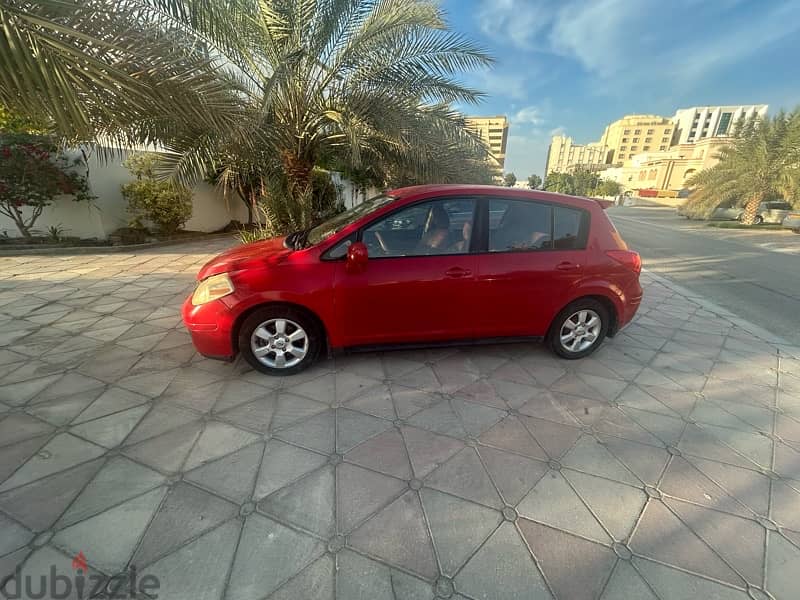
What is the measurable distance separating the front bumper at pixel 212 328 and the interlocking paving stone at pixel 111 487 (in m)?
0.96

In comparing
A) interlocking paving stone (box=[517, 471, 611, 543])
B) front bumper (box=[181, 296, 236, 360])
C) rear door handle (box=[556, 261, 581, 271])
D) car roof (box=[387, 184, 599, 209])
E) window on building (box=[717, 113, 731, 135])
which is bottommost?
interlocking paving stone (box=[517, 471, 611, 543])

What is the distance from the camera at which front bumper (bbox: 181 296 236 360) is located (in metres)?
2.76

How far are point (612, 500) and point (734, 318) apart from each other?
4743 millimetres

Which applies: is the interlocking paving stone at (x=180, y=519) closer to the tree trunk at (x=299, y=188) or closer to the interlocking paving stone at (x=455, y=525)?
the interlocking paving stone at (x=455, y=525)

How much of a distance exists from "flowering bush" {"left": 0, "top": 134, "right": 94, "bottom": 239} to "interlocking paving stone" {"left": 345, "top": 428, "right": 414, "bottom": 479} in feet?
30.3

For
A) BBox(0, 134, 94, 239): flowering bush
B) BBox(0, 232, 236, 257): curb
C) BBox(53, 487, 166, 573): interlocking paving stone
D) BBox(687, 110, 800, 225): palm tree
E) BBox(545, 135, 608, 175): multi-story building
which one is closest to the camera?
BBox(53, 487, 166, 573): interlocking paving stone

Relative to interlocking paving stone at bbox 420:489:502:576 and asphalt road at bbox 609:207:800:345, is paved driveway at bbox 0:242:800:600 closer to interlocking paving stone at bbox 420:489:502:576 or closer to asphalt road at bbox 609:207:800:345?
interlocking paving stone at bbox 420:489:502:576

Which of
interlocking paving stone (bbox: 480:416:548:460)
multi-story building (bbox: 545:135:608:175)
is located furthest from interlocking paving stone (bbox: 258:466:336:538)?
multi-story building (bbox: 545:135:608:175)

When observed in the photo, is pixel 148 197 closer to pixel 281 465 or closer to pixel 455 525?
pixel 281 465

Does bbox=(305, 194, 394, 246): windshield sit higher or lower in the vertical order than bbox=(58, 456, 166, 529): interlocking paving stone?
higher

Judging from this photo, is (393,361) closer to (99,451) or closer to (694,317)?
(99,451)

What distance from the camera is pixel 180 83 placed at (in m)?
2.81

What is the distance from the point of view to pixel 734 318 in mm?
4848

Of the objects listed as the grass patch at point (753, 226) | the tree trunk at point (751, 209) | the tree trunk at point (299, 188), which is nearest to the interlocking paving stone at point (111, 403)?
the tree trunk at point (299, 188)
